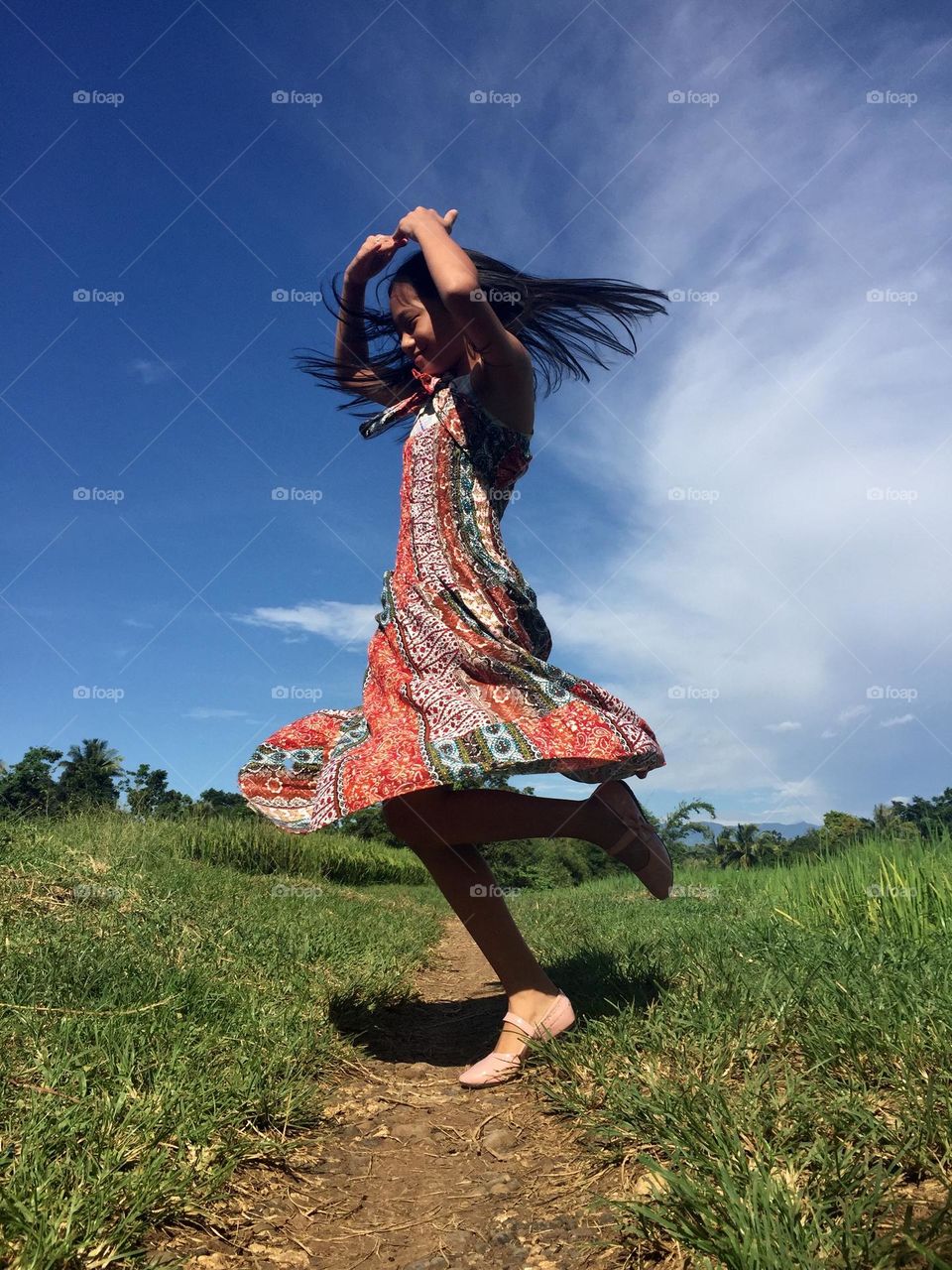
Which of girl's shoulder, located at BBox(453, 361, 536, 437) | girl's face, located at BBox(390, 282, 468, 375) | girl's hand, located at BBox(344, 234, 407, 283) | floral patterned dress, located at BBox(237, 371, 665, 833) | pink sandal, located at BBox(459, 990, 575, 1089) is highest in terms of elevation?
girl's hand, located at BBox(344, 234, 407, 283)

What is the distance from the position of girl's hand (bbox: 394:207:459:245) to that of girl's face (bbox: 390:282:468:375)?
0.28 meters

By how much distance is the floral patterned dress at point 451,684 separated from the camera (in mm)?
2438

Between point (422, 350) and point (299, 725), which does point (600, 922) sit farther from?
point (422, 350)

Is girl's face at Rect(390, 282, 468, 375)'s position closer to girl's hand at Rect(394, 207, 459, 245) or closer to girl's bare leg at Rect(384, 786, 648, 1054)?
girl's hand at Rect(394, 207, 459, 245)

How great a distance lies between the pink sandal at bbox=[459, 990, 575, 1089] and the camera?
2512 mm

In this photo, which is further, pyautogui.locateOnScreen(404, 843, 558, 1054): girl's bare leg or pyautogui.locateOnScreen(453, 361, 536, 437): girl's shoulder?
pyautogui.locateOnScreen(453, 361, 536, 437): girl's shoulder

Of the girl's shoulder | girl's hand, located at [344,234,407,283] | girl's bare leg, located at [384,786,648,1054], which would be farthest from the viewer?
girl's hand, located at [344,234,407,283]

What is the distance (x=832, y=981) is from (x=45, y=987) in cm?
238

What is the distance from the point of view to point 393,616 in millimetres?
2893

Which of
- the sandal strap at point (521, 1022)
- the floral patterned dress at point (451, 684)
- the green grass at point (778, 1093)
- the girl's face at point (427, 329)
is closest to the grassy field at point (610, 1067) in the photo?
the green grass at point (778, 1093)

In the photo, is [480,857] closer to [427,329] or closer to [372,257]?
[427,329]

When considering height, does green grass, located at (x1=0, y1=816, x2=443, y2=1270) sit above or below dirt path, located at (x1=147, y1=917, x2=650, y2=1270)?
above

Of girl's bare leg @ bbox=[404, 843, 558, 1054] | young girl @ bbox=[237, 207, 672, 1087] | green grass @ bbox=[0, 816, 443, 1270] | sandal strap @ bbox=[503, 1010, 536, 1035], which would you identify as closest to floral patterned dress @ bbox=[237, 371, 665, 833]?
young girl @ bbox=[237, 207, 672, 1087]

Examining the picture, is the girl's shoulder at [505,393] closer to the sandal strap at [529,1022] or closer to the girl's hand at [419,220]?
the girl's hand at [419,220]
